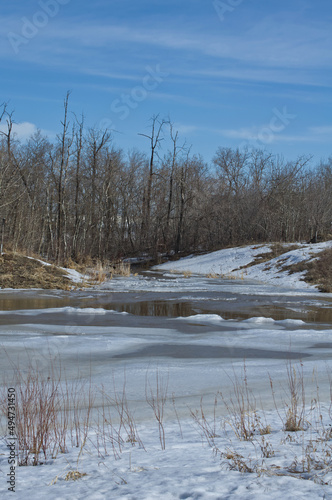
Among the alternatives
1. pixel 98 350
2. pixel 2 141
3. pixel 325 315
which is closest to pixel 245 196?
pixel 2 141

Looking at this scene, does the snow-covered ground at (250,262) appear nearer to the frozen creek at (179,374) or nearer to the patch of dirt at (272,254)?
the patch of dirt at (272,254)

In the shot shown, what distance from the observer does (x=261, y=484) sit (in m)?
3.23

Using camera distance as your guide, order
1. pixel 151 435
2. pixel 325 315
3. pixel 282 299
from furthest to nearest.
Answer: pixel 282 299
pixel 325 315
pixel 151 435

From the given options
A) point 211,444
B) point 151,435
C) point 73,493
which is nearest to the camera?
point 73,493

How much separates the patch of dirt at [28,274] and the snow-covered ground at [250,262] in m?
9.90

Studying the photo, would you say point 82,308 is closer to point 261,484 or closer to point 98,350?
point 98,350

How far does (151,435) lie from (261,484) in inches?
61.4

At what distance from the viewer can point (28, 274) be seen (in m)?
20.3

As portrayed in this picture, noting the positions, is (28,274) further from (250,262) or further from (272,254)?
(272,254)

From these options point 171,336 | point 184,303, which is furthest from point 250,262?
point 171,336

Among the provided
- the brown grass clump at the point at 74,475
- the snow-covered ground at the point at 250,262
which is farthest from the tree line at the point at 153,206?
the brown grass clump at the point at 74,475

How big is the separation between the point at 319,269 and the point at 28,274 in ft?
46.0

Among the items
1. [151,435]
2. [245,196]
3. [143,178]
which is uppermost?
[143,178]

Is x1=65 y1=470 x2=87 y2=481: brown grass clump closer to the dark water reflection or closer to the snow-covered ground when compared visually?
the dark water reflection
